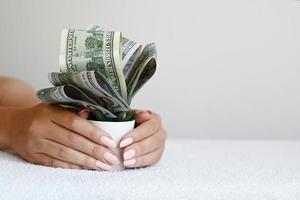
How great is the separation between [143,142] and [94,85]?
0.12 metres

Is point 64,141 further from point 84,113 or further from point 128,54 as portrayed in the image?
point 128,54

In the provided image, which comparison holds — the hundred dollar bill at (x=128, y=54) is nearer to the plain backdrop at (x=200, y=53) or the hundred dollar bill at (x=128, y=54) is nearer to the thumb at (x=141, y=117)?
the thumb at (x=141, y=117)

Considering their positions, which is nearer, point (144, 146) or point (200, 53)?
point (144, 146)

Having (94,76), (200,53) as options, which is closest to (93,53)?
(94,76)

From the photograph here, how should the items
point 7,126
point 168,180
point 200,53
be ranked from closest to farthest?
point 168,180 < point 7,126 < point 200,53

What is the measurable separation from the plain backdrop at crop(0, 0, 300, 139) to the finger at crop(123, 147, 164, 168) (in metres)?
0.52

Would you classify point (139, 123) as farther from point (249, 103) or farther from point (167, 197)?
point (249, 103)

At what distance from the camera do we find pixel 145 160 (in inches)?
23.6

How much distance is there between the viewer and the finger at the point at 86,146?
56 cm

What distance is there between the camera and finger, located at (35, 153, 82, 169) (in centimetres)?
58

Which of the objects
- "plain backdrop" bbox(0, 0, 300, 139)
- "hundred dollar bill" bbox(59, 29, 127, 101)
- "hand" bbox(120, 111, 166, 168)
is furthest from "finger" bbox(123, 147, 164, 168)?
"plain backdrop" bbox(0, 0, 300, 139)

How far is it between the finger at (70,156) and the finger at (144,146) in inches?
1.3

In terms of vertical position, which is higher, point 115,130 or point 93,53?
point 93,53

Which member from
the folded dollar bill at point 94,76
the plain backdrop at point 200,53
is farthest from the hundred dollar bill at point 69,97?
the plain backdrop at point 200,53
